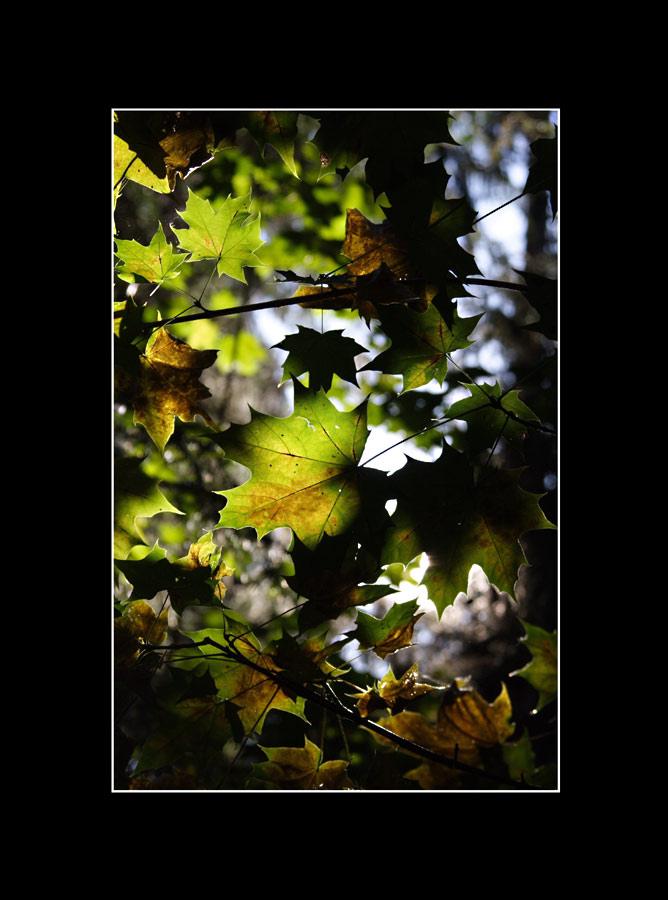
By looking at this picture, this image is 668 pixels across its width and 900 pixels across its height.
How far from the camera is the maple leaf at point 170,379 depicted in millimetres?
1001

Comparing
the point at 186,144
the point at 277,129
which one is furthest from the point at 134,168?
the point at 277,129

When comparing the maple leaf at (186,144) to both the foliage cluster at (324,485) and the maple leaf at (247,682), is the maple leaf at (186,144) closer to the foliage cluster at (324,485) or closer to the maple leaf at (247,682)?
the foliage cluster at (324,485)

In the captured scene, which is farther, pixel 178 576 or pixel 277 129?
pixel 277 129

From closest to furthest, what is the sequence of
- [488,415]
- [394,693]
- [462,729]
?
[462,729] < [394,693] < [488,415]

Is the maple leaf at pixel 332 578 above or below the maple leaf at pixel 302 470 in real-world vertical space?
below

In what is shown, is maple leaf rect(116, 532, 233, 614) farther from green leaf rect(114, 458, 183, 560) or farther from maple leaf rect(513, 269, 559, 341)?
maple leaf rect(513, 269, 559, 341)

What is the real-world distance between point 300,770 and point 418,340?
0.68 m

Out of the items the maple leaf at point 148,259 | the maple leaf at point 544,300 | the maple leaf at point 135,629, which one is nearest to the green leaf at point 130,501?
the maple leaf at point 135,629

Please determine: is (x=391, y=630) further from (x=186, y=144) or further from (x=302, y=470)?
(x=186, y=144)

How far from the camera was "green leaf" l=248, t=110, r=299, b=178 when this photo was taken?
3.36 ft

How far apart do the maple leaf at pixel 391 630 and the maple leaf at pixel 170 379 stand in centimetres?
41

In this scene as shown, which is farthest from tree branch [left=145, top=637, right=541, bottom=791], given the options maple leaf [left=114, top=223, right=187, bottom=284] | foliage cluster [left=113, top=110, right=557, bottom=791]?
maple leaf [left=114, top=223, right=187, bottom=284]

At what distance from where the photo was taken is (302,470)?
3.03ft

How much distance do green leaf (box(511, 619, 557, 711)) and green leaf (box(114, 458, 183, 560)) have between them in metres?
0.59
